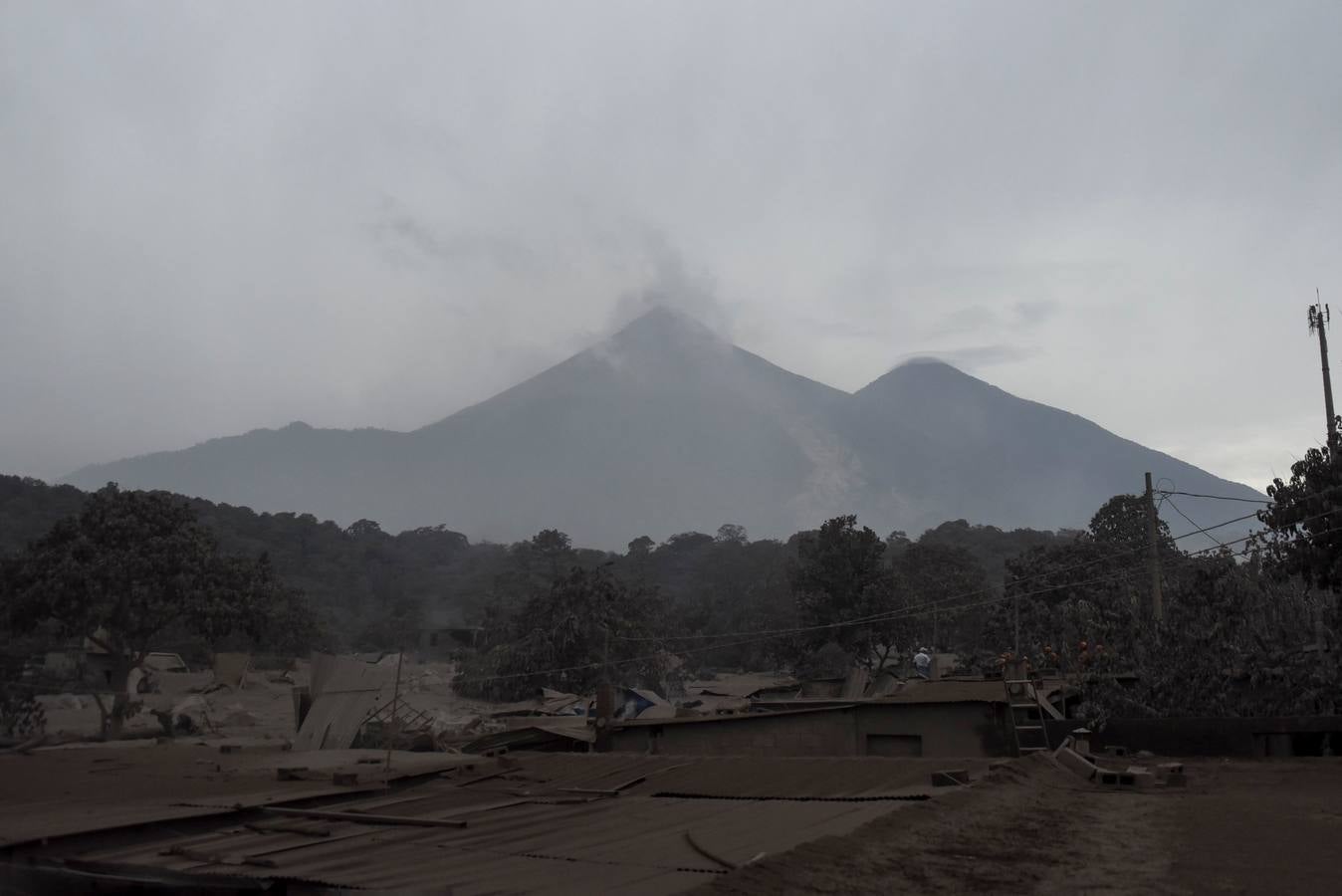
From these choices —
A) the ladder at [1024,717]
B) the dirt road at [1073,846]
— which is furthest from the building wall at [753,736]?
the dirt road at [1073,846]

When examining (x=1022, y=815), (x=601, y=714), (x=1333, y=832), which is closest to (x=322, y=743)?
(x=601, y=714)

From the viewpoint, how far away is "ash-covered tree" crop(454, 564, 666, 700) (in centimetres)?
3503

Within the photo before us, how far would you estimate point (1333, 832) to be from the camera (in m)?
8.13

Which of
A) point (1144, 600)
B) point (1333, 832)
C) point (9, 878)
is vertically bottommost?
point (9, 878)

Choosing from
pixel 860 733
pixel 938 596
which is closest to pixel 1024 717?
pixel 860 733

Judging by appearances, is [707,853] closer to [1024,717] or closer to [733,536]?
[1024,717]

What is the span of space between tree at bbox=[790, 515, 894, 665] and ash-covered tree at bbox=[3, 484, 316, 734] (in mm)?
19441

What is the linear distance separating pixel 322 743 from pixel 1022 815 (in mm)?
13749

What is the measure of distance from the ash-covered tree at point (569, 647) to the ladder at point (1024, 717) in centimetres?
1771

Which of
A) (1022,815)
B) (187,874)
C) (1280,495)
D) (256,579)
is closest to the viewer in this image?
(187,874)

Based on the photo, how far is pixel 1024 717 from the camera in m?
17.2

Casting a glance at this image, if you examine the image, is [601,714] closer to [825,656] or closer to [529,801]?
[529,801]

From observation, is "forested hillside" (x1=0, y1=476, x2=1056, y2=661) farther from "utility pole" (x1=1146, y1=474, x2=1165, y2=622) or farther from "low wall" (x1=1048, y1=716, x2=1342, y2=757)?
"low wall" (x1=1048, y1=716, x2=1342, y2=757)

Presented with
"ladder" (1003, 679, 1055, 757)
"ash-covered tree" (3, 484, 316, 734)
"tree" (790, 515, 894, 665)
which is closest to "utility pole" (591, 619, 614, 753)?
"ladder" (1003, 679, 1055, 757)
